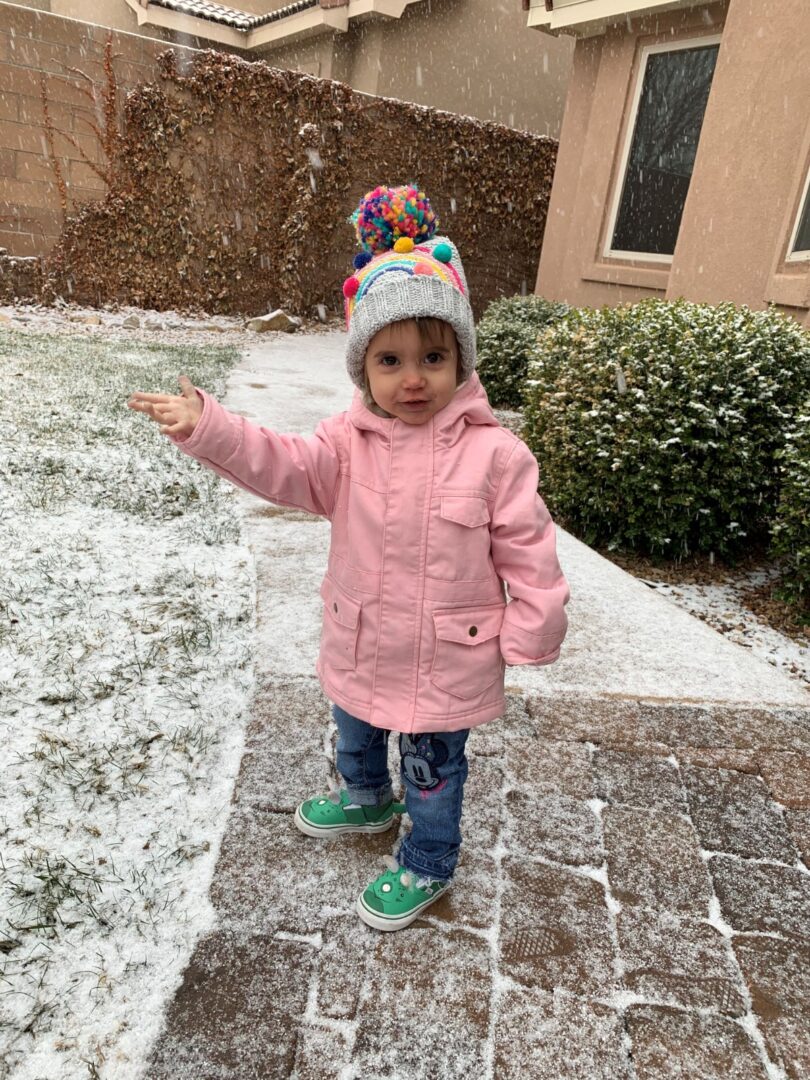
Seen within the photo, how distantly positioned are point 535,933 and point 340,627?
86 centimetres

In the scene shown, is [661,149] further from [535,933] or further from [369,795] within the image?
[535,933]

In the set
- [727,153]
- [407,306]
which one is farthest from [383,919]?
[727,153]

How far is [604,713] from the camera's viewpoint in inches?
102

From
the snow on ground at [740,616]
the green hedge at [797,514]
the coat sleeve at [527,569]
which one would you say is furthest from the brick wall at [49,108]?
the coat sleeve at [527,569]

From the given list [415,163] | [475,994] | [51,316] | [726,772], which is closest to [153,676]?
[475,994]

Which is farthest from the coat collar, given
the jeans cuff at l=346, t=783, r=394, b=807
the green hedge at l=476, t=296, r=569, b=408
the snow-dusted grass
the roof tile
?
the roof tile

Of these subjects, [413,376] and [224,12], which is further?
[224,12]

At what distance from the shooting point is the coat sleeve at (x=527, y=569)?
61.4 inches

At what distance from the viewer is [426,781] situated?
67.9 inches

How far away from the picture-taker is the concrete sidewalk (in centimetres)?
147

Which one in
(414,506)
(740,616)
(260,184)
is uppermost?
(260,184)

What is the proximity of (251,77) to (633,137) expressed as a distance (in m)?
5.45

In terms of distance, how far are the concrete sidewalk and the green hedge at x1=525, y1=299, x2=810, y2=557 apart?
142 cm

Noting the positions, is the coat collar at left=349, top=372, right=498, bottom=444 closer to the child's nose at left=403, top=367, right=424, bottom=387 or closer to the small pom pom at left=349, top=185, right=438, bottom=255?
the child's nose at left=403, top=367, right=424, bottom=387
